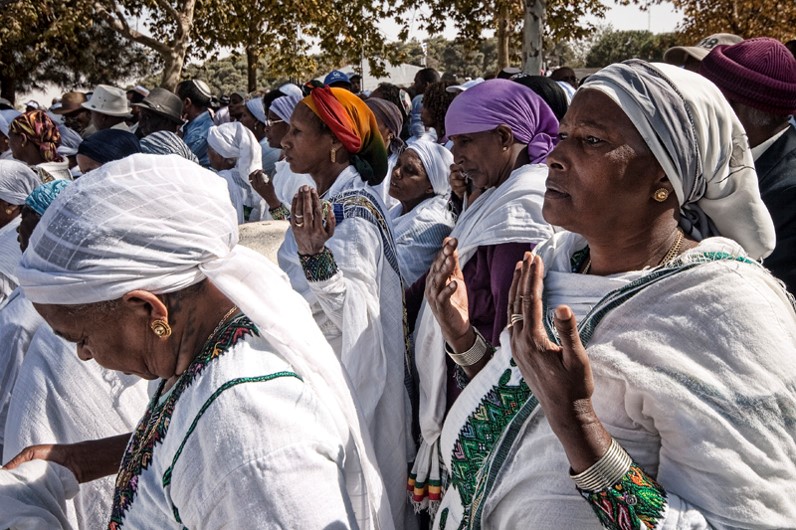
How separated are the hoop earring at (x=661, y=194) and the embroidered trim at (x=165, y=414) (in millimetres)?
1130

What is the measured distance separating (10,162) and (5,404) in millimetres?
1899

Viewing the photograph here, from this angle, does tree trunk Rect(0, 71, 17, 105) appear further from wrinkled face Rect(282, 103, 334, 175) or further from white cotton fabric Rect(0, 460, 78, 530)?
white cotton fabric Rect(0, 460, 78, 530)

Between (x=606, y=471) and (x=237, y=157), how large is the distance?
7120 millimetres

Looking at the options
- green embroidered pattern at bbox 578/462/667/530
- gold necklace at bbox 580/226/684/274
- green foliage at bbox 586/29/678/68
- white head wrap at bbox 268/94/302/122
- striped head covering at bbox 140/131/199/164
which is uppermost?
gold necklace at bbox 580/226/684/274

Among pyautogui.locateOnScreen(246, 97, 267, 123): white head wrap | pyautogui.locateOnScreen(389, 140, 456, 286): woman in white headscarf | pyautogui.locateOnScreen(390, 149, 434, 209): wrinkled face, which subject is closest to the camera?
pyautogui.locateOnScreen(389, 140, 456, 286): woman in white headscarf

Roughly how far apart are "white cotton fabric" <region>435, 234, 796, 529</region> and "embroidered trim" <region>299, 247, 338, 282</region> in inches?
67.7

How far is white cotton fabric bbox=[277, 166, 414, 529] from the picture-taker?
3557 mm

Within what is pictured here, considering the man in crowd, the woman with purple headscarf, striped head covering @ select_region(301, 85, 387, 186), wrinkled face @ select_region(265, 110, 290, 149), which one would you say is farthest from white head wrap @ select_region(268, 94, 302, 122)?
the man in crowd

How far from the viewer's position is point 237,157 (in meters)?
8.23

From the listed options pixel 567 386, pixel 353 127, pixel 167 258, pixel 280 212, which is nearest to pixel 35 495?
pixel 167 258

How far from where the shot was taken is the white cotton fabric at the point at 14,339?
2.92 metres

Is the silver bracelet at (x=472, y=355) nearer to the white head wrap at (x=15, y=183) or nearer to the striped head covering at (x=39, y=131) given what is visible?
the white head wrap at (x=15, y=183)

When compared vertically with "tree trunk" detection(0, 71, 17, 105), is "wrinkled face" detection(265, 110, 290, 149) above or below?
above

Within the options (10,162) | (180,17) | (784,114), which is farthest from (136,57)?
(784,114)
